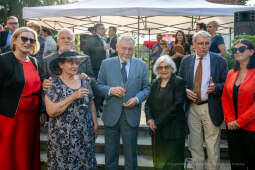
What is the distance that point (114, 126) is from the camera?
3.77 metres

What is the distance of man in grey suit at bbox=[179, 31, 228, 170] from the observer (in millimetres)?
3699

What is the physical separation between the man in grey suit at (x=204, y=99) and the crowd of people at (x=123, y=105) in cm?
1

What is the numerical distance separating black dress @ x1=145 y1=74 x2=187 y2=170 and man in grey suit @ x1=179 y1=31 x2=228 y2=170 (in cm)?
23

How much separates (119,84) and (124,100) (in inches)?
9.0

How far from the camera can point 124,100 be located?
3.78m

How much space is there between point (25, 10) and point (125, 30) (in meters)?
5.04

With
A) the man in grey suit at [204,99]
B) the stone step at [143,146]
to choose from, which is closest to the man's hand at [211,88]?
the man in grey suit at [204,99]

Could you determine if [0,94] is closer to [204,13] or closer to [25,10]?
[25,10]

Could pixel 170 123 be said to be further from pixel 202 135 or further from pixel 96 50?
pixel 96 50

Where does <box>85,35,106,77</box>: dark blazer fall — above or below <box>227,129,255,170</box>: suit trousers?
above

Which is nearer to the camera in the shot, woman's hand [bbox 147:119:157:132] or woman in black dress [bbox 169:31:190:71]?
woman's hand [bbox 147:119:157:132]

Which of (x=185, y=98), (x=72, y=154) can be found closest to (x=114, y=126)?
(x=72, y=154)

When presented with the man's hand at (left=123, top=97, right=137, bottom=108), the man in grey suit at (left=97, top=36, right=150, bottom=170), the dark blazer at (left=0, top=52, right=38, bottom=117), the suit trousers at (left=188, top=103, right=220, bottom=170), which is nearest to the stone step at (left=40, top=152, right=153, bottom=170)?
the man in grey suit at (left=97, top=36, right=150, bottom=170)

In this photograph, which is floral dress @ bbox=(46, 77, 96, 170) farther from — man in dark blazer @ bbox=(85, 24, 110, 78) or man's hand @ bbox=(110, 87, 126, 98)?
man in dark blazer @ bbox=(85, 24, 110, 78)
